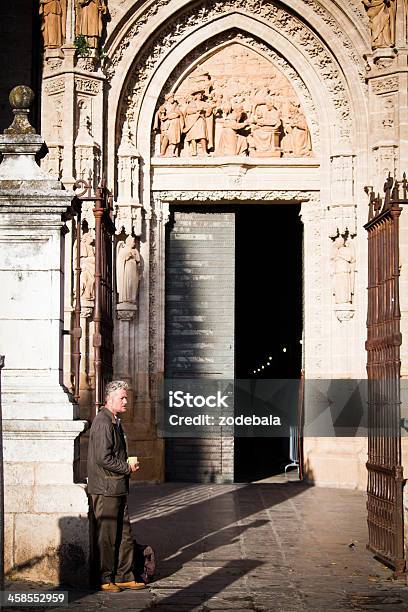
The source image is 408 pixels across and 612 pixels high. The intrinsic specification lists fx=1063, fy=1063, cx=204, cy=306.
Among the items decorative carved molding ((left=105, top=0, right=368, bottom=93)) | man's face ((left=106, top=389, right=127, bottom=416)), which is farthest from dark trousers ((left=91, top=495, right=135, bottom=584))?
decorative carved molding ((left=105, top=0, right=368, bottom=93))

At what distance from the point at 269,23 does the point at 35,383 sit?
10697mm

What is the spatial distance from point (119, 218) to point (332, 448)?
4887 mm

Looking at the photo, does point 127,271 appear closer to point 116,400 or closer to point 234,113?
point 234,113

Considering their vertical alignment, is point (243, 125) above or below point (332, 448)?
above

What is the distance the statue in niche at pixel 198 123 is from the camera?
17391mm

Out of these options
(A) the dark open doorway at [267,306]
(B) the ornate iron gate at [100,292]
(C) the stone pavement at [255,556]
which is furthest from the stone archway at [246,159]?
(B) the ornate iron gate at [100,292]

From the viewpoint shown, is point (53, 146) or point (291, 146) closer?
point (53, 146)

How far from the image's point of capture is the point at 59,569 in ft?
26.4

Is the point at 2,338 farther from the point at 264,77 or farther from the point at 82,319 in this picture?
the point at 264,77

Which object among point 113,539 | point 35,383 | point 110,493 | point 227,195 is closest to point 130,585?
point 113,539

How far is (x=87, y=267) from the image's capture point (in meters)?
16.1

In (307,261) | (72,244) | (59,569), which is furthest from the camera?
(307,261)

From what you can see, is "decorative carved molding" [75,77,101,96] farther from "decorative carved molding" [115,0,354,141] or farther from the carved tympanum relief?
the carved tympanum relief

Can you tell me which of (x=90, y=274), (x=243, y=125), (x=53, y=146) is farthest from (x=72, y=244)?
(x=243, y=125)
